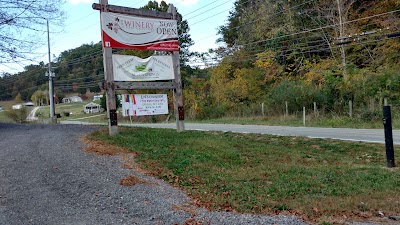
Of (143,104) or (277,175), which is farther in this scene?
(143,104)

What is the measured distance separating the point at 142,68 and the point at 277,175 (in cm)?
779

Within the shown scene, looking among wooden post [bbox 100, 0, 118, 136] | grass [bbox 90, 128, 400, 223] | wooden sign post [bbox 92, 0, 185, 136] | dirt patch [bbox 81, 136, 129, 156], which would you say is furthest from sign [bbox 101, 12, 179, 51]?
dirt patch [bbox 81, 136, 129, 156]

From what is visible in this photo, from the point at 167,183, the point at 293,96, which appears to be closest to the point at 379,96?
the point at 293,96

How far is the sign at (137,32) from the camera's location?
12.3 metres

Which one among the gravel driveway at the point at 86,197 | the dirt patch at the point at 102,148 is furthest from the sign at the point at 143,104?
the gravel driveway at the point at 86,197

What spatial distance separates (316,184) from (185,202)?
2449 millimetres

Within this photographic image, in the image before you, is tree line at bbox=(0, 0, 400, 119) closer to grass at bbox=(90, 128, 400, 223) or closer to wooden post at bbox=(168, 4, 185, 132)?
wooden post at bbox=(168, 4, 185, 132)

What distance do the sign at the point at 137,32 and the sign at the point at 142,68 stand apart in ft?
1.55

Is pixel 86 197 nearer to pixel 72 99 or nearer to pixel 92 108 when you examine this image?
pixel 92 108

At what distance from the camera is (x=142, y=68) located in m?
13.1

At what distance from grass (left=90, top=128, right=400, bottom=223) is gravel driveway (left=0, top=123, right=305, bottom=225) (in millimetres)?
432

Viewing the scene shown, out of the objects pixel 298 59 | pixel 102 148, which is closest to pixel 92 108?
pixel 298 59

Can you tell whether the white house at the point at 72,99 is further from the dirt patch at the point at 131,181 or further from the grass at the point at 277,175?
the dirt patch at the point at 131,181

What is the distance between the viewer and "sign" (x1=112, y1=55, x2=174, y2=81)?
12.5 meters
